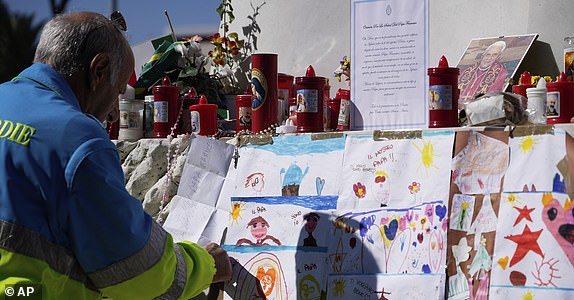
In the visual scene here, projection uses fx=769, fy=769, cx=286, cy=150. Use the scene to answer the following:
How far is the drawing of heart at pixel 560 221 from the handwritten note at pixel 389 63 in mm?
553

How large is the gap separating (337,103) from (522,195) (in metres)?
1.00

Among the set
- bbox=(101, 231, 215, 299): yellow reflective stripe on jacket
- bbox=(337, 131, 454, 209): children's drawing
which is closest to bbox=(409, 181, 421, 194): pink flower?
bbox=(337, 131, 454, 209): children's drawing

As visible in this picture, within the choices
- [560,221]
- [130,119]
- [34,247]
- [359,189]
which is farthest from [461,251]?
[130,119]

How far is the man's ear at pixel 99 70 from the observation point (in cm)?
208

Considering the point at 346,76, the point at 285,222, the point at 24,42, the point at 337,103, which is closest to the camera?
the point at 285,222

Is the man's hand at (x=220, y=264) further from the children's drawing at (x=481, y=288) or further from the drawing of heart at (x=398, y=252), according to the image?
the children's drawing at (x=481, y=288)

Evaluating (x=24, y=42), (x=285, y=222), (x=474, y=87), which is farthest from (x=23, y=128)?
(x=24, y=42)

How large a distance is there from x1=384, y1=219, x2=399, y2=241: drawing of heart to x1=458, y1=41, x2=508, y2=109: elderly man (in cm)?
80

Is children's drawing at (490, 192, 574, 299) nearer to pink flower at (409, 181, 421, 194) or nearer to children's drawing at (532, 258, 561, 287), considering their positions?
children's drawing at (532, 258, 561, 287)

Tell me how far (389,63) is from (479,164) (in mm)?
544

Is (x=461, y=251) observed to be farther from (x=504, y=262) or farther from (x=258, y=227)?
(x=258, y=227)

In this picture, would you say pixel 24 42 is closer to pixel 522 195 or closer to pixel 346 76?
pixel 346 76

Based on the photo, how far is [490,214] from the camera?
232 cm

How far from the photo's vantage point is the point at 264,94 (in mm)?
2969
